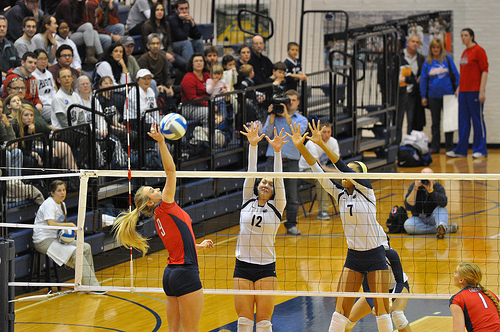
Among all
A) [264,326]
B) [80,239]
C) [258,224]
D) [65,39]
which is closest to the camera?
[264,326]

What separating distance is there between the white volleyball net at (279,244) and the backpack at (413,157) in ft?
11.0

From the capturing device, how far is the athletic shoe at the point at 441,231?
10.9 m

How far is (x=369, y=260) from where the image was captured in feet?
21.3

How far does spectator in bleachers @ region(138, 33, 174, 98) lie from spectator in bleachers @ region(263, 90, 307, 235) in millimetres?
2413

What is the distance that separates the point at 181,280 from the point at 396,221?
618cm

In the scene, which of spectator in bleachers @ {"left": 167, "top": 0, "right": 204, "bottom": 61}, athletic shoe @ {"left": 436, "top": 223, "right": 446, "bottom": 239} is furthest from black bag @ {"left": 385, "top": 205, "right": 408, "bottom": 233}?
spectator in bleachers @ {"left": 167, "top": 0, "right": 204, "bottom": 61}

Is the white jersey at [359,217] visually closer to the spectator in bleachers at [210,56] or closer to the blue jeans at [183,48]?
the spectator in bleachers at [210,56]

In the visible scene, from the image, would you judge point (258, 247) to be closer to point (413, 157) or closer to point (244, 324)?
point (244, 324)

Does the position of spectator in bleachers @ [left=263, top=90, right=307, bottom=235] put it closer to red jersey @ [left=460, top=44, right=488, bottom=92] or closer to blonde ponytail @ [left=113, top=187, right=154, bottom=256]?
blonde ponytail @ [left=113, top=187, right=154, bottom=256]

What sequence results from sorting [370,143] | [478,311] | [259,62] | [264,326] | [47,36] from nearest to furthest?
[478,311] < [264,326] < [47,36] < [259,62] < [370,143]

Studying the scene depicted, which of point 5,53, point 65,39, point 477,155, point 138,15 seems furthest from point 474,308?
point 477,155

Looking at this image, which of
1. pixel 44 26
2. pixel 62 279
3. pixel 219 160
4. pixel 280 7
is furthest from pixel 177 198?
pixel 280 7

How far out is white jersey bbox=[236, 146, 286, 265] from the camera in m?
6.55

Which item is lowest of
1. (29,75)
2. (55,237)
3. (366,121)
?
(55,237)
